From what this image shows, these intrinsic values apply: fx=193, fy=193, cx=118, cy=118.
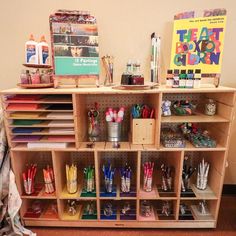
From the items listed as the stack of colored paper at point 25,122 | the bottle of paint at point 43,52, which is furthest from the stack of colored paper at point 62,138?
the bottle of paint at point 43,52

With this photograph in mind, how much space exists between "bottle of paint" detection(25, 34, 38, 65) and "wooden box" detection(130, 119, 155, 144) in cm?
78

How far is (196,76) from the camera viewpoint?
1283mm

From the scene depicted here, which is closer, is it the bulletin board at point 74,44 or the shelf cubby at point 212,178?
the bulletin board at point 74,44

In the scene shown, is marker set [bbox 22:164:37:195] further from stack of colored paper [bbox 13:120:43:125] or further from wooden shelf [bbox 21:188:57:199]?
stack of colored paper [bbox 13:120:43:125]

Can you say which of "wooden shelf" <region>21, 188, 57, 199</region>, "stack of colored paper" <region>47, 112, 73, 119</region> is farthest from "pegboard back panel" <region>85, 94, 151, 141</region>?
"wooden shelf" <region>21, 188, 57, 199</region>

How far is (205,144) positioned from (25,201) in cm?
140

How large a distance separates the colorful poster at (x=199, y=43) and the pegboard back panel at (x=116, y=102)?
1.26ft

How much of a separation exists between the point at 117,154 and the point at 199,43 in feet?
3.54

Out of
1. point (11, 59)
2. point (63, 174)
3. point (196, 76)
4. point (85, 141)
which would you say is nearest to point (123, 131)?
point (85, 141)

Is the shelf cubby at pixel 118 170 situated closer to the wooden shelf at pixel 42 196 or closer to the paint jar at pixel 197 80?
the wooden shelf at pixel 42 196

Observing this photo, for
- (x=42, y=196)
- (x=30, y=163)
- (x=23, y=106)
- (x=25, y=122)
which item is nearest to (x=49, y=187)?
(x=42, y=196)

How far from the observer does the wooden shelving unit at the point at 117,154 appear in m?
1.24

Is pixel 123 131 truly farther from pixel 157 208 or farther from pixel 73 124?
pixel 157 208

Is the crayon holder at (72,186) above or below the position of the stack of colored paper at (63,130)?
below
